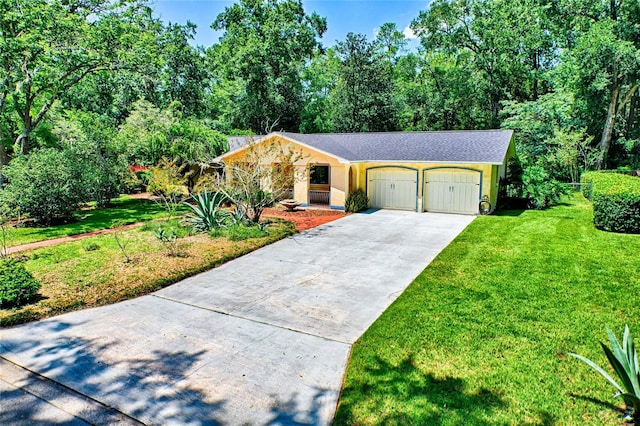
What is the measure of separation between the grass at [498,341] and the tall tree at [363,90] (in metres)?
26.4

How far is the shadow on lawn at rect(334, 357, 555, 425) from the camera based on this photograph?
14.0ft

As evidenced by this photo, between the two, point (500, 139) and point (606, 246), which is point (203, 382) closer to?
point (606, 246)

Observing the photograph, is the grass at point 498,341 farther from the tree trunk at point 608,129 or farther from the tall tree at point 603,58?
the tree trunk at point 608,129

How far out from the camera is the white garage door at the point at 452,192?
17.4 metres

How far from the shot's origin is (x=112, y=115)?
A: 31.7 meters

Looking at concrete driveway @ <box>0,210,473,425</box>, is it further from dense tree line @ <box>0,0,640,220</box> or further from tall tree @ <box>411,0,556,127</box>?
tall tree @ <box>411,0,556,127</box>

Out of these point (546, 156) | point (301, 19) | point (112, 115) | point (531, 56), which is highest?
point (301, 19)

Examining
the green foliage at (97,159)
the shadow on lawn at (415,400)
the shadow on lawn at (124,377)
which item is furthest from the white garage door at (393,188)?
the shadow on lawn at (124,377)

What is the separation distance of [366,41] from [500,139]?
2022cm

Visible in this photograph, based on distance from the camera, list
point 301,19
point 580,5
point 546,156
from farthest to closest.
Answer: point 301,19, point 580,5, point 546,156

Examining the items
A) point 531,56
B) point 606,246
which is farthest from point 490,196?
point 531,56

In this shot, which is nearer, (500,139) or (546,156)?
(500,139)

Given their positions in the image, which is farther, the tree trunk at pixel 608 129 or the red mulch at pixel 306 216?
the tree trunk at pixel 608 129

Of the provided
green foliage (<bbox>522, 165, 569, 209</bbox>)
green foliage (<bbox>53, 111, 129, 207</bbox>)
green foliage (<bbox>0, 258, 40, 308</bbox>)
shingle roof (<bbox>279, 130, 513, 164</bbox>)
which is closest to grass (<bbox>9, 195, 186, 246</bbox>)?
green foliage (<bbox>53, 111, 129, 207</bbox>)
